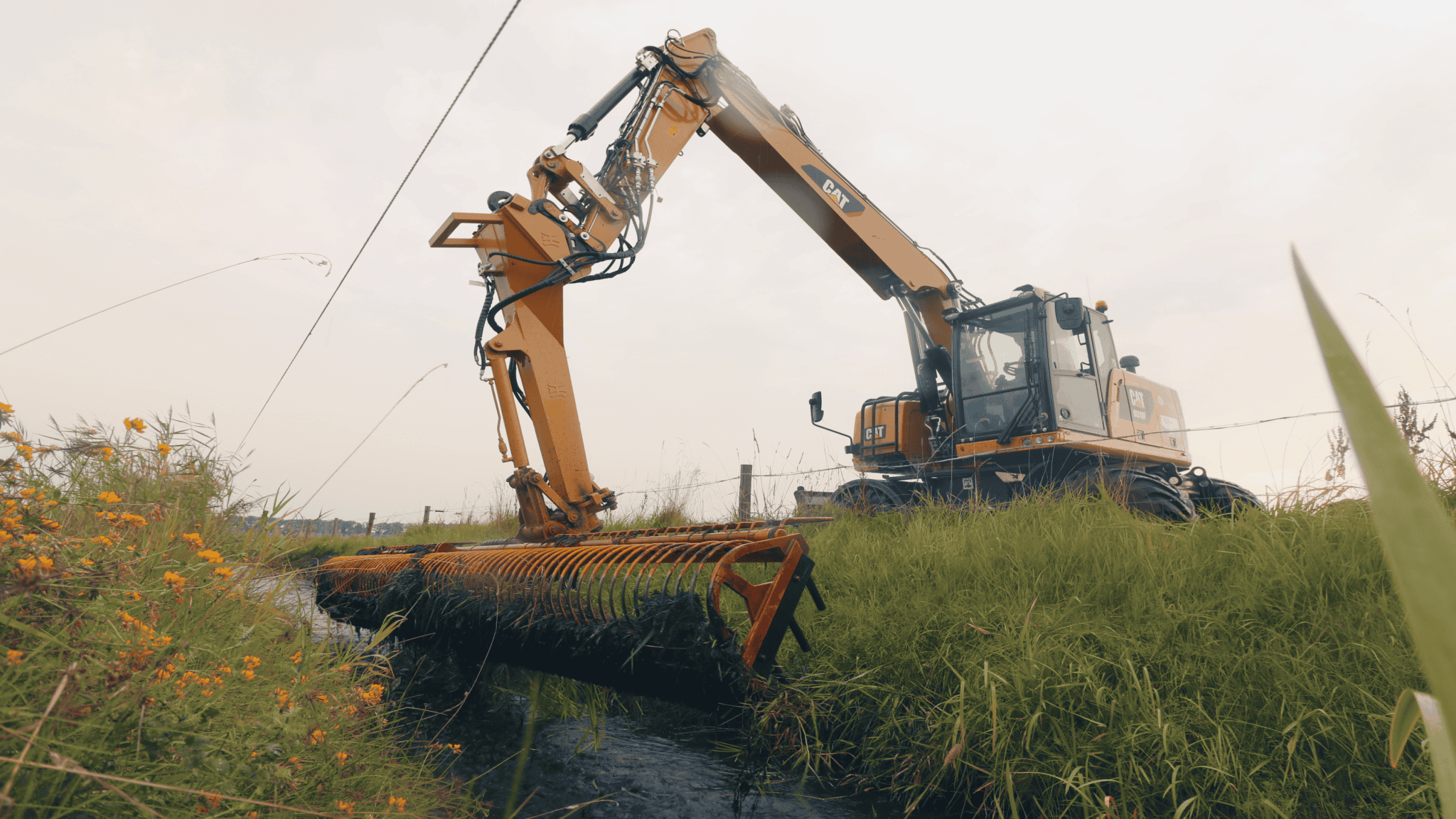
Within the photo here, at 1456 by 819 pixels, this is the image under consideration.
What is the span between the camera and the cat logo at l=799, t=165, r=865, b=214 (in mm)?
6875

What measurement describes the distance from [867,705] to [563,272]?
333 centimetres

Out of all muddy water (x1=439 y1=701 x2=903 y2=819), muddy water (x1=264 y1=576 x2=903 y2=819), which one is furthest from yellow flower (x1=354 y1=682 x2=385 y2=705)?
muddy water (x1=439 y1=701 x2=903 y2=819)

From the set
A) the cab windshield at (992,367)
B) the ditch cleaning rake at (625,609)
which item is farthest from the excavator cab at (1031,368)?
the ditch cleaning rake at (625,609)

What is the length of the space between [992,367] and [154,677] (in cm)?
617

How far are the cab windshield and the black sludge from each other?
14.6 feet

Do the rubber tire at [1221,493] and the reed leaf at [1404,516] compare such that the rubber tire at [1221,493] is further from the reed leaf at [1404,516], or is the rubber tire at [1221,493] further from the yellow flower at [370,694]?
the reed leaf at [1404,516]

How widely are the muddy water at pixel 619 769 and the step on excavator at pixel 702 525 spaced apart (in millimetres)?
359

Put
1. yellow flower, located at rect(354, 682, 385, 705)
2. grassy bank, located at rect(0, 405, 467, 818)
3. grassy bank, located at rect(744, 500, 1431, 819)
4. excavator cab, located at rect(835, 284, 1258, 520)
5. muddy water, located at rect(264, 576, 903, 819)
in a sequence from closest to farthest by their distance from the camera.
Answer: grassy bank, located at rect(0, 405, 467, 818) < grassy bank, located at rect(744, 500, 1431, 819) < yellow flower, located at rect(354, 682, 385, 705) < muddy water, located at rect(264, 576, 903, 819) < excavator cab, located at rect(835, 284, 1258, 520)

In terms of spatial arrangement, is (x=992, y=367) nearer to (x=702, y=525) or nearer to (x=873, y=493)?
(x=873, y=493)

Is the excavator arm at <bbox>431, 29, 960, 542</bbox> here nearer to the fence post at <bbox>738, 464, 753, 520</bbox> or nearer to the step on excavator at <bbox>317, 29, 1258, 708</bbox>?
the step on excavator at <bbox>317, 29, 1258, 708</bbox>

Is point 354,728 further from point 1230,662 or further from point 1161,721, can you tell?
point 1230,662

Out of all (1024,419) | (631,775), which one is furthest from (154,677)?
(1024,419)

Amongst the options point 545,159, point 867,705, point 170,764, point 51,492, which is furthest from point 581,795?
point 545,159

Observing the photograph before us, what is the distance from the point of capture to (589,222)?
535 cm
